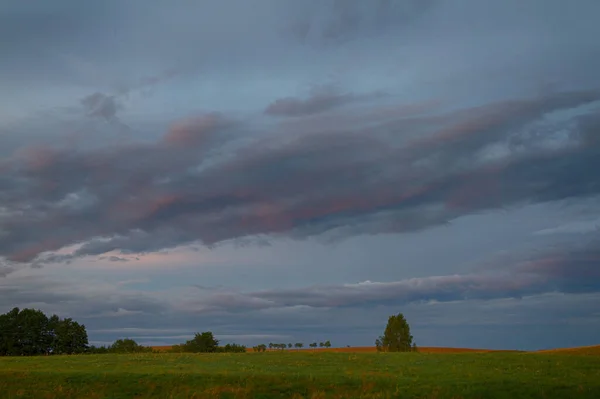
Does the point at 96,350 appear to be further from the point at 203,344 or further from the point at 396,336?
the point at 396,336

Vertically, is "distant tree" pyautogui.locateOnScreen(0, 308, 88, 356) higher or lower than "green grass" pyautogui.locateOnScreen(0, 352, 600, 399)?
higher

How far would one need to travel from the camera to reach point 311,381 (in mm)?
43281

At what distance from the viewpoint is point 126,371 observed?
1916 inches

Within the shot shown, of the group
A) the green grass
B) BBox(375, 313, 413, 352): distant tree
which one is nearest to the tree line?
BBox(375, 313, 413, 352): distant tree

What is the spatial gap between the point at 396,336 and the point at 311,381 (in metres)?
76.1

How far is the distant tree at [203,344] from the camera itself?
375 ft

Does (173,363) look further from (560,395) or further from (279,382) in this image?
(560,395)

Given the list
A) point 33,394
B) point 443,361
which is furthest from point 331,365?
point 33,394

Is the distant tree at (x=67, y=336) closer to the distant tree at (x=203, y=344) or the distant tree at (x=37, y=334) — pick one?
the distant tree at (x=37, y=334)

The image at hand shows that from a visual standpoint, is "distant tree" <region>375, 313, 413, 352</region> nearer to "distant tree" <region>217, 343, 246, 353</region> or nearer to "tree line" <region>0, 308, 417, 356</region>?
"tree line" <region>0, 308, 417, 356</region>

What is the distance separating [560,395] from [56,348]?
107 metres

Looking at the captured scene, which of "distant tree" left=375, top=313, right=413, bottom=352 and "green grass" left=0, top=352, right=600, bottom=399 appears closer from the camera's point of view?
"green grass" left=0, top=352, right=600, bottom=399

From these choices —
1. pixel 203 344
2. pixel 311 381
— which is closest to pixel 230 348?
pixel 203 344

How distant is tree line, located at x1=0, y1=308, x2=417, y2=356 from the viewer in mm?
114688
